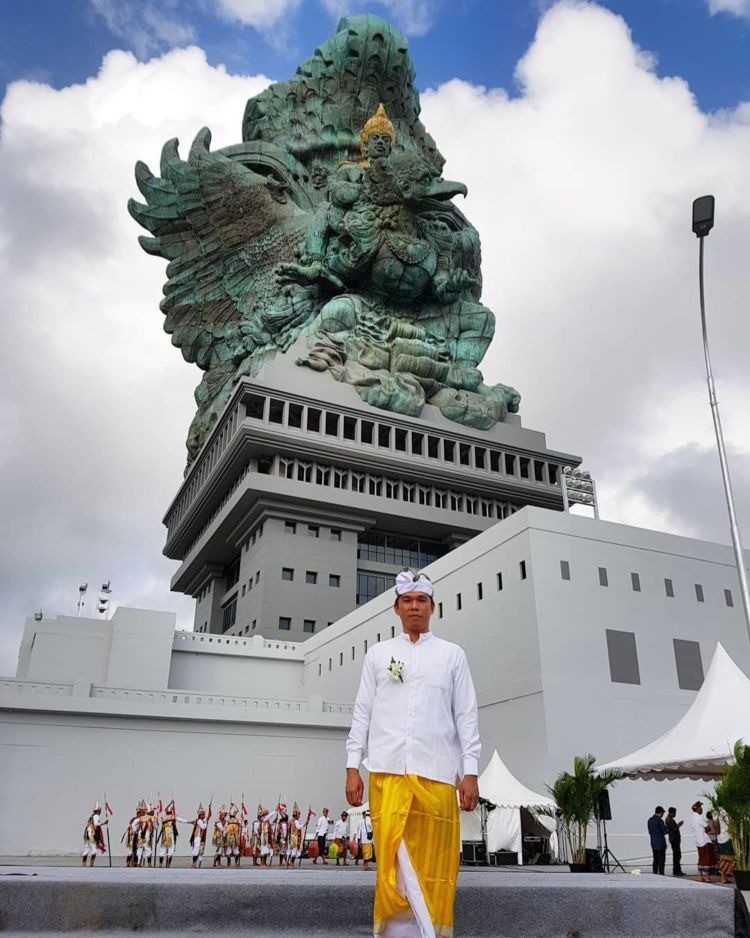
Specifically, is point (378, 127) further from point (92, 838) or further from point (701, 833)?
point (701, 833)

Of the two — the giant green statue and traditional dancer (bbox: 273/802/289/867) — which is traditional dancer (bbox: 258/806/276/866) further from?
the giant green statue

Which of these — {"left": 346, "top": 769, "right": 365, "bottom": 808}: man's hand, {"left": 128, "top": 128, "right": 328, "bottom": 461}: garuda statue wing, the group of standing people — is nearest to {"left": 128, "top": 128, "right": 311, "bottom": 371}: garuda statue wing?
{"left": 128, "top": 128, "right": 328, "bottom": 461}: garuda statue wing

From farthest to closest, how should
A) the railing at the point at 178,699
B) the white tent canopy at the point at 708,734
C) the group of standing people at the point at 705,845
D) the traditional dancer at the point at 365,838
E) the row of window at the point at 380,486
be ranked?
the row of window at the point at 380,486
the railing at the point at 178,699
the traditional dancer at the point at 365,838
the white tent canopy at the point at 708,734
the group of standing people at the point at 705,845

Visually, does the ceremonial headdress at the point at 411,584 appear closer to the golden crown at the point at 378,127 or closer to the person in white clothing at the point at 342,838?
the person in white clothing at the point at 342,838

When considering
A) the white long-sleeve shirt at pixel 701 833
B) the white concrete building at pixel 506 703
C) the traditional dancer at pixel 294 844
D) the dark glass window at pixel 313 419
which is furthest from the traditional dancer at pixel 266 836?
the dark glass window at pixel 313 419

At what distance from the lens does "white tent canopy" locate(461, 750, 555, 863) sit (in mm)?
18984

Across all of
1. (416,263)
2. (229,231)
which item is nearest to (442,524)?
(416,263)

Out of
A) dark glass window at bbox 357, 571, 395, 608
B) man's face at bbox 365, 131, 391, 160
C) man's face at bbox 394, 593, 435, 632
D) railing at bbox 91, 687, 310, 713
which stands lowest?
man's face at bbox 394, 593, 435, 632

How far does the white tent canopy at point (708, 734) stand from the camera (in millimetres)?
14812

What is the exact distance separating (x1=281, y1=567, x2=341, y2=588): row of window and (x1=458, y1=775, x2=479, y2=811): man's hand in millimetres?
45618

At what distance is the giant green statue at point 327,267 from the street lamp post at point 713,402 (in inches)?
1555

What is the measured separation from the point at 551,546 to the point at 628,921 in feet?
68.6

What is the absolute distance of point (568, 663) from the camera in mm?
23609

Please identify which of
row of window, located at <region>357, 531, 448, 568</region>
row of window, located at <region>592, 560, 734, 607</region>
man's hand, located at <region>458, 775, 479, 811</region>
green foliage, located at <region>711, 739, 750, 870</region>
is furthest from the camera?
row of window, located at <region>357, 531, 448, 568</region>
